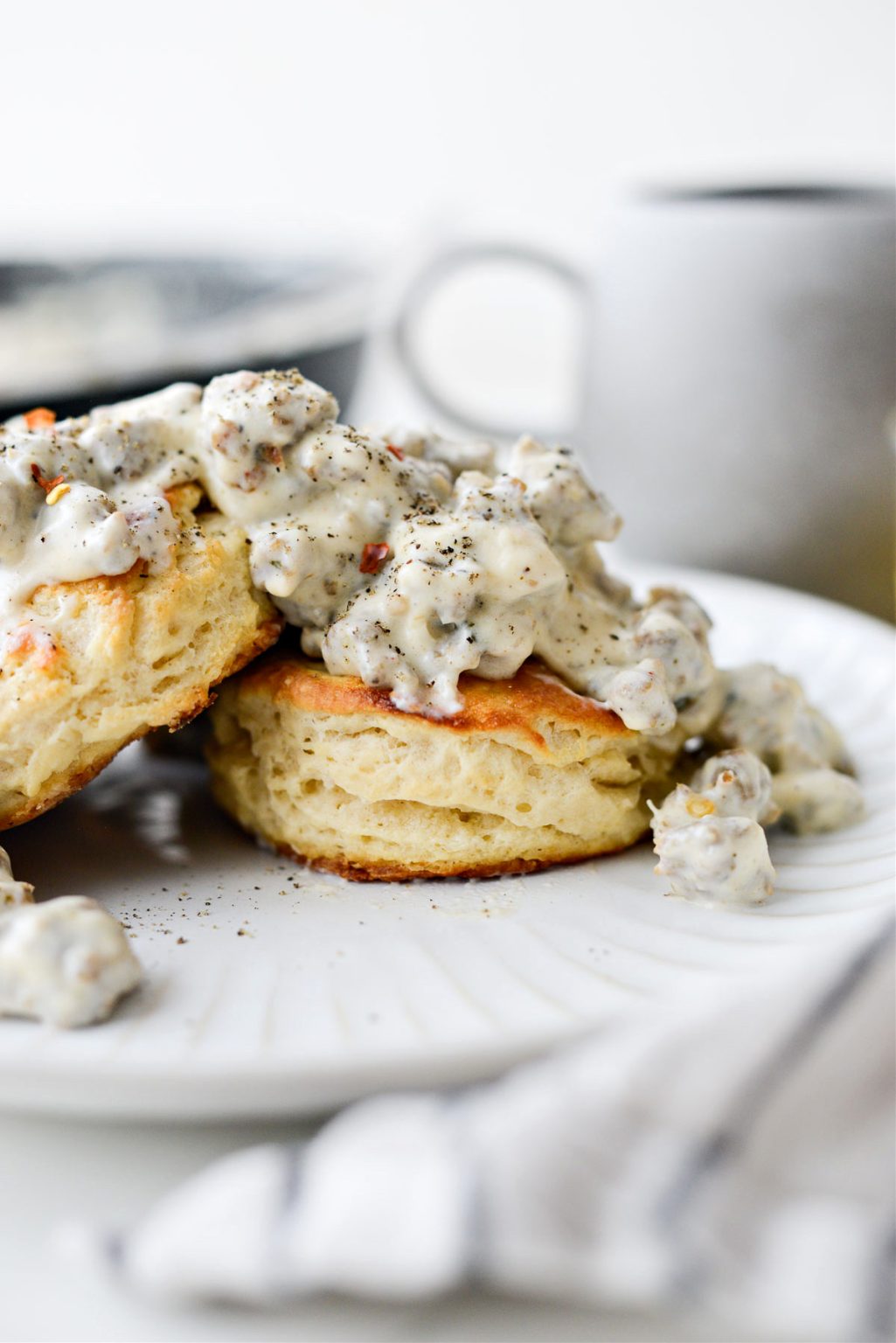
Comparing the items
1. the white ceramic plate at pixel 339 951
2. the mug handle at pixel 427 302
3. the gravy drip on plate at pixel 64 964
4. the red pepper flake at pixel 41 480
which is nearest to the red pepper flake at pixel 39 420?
the red pepper flake at pixel 41 480

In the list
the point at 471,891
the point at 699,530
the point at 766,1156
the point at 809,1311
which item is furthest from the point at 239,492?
the point at 699,530

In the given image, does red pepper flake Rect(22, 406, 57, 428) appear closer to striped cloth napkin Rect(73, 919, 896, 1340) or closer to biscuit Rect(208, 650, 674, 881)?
biscuit Rect(208, 650, 674, 881)

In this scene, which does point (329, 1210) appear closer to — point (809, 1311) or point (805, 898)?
point (809, 1311)

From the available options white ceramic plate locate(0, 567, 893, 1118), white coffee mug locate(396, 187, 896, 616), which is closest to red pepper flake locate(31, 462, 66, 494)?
white ceramic plate locate(0, 567, 893, 1118)

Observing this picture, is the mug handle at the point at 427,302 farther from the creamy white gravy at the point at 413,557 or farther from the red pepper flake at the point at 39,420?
the red pepper flake at the point at 39,420

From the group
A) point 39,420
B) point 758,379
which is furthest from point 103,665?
point 758,379
